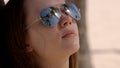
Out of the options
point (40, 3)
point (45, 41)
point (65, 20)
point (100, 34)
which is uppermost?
point (40, 3)

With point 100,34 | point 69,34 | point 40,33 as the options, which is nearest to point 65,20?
point 69,34

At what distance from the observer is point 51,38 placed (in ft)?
8.84

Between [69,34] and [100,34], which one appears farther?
[100,34]

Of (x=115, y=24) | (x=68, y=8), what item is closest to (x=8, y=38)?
(x=68, y=8)

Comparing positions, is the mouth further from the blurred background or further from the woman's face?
the blurred background

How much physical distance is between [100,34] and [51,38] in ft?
17.9

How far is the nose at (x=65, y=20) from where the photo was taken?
2.67m

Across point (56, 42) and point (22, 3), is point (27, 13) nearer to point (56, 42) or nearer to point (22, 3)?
point (22, 3)

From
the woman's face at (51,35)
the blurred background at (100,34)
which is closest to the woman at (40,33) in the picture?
the woman's face at (51,35)

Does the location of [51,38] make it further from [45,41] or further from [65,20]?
[65,20]

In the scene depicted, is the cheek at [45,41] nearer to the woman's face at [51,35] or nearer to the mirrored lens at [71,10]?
the woman's face at [51,35]

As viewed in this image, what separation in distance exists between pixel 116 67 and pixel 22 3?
12.9 ft

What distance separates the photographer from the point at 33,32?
2734 mm

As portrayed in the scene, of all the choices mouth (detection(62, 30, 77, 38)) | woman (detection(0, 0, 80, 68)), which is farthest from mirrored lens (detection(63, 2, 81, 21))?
mouth (detection(62, 30, 77, 38))
